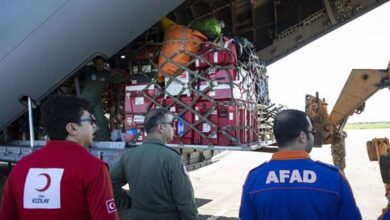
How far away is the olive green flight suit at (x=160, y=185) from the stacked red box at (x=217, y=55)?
8.27 feet

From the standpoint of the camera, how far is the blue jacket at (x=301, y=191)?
6.44 feet

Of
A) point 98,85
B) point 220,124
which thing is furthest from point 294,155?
point 98,85

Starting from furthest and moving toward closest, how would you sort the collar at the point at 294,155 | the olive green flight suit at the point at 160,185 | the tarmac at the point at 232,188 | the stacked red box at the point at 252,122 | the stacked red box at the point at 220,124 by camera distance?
the tarmac at the point at 232,188, the stacked red box at the point at 252,122, the stacked red box at the point at 220,124, the olive green flight suit at the point at 160,185, the collar at the point at 294,155

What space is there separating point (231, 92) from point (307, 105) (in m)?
1.17

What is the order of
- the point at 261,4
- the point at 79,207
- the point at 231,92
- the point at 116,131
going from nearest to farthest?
the point at 79,207 < the point at 231,92 < the point at 116,131 < the point at 261,4

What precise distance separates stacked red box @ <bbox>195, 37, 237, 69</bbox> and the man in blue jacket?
3389 millimetres

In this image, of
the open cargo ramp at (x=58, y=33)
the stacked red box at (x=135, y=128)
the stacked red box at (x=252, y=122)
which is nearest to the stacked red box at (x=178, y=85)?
the stacked red box at (x=135, y=128)

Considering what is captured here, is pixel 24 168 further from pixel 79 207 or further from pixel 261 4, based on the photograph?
pixel 261 4

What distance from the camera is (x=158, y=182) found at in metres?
3.07

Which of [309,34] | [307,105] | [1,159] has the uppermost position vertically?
[309,34]

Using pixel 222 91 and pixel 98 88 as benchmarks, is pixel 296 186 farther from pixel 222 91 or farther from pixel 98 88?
pixel 98 88

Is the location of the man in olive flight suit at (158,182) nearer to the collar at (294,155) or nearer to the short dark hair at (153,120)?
the short dark hair at (153,120)

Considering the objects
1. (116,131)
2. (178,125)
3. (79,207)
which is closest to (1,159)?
(116,131)

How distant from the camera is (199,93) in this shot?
18.1 feet
